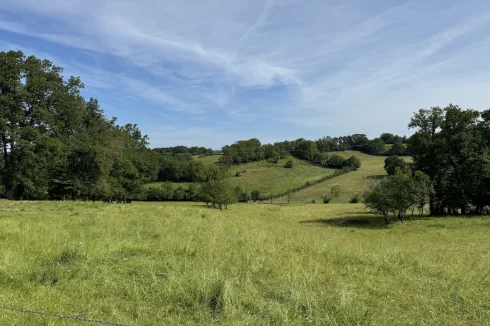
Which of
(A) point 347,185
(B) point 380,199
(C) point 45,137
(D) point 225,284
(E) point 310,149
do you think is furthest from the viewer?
(E) point 310,149

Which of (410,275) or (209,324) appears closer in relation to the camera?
(209,324)

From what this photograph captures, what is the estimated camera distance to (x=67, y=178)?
39625 mm

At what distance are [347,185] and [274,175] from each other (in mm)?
26104

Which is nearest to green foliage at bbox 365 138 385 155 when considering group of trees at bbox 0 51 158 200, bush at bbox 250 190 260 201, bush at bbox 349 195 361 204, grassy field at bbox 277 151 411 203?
grassy field at bbox 277 151 411 203

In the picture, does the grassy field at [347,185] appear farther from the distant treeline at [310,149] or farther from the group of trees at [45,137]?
the group of trees at [45,137]

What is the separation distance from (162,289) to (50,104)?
32.3 metres

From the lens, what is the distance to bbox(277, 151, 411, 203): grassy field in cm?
7919

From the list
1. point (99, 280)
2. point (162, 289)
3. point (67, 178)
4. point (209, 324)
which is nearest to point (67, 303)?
point (99, 280)

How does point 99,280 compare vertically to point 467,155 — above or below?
below

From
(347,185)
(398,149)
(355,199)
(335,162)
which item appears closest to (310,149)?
(335,162)

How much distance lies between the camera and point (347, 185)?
85.5 m

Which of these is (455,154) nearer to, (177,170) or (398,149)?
(177,170)

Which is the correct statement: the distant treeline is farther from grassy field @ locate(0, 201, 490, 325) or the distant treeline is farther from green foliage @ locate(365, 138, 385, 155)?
grassy field @ locate(0, 201, 490, 325)

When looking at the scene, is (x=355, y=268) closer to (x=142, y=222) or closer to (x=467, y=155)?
(x=142, y=222)
